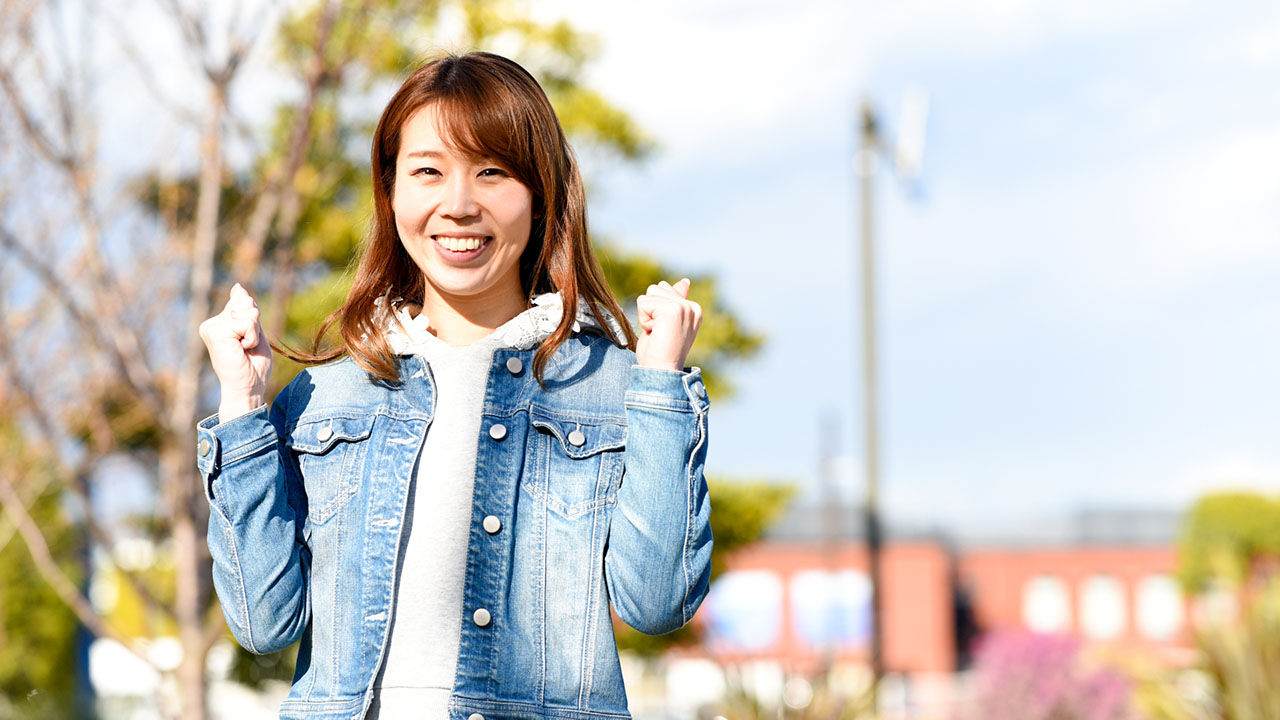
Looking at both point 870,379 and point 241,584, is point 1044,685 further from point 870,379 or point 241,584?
point 241,584

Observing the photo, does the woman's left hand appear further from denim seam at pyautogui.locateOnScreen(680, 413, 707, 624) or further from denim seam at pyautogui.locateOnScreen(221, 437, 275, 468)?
denim seam at pyautogui.locateOnScreen(221, 437, 275, 468)

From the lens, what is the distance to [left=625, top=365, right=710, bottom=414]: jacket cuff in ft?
6.36

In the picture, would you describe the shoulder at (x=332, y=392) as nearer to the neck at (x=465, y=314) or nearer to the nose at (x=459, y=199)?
the neck at (x=465, y=314)

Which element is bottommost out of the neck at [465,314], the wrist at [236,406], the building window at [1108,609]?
the building window at [1108,609]

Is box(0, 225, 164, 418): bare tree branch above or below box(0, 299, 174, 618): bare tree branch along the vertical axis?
above

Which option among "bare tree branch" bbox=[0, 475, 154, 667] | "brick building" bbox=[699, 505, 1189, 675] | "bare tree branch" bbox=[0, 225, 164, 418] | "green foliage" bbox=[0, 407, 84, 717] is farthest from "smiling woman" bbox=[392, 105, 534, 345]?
"brick building" bbox=[699, 505, 1189, 675]

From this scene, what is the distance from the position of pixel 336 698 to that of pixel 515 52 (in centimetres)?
1382

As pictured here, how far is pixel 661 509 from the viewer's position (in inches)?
74.6

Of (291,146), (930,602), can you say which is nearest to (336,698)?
(291,146)

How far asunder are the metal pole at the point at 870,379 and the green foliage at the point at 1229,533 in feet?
121

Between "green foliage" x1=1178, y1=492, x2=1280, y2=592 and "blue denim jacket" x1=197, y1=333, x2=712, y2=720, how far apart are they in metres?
47.7

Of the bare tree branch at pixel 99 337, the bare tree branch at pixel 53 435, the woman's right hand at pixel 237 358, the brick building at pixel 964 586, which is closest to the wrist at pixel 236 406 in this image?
the woman's right hand at pixel 237 358

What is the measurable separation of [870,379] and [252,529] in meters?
11.4

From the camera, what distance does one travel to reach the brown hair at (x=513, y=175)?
208cm
